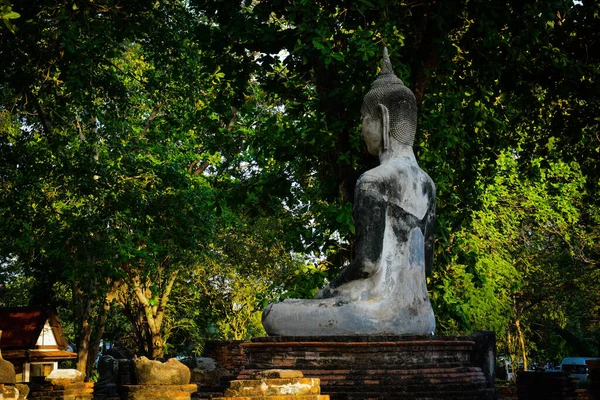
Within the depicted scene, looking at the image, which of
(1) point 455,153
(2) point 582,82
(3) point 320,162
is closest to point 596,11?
(2) point 582,82

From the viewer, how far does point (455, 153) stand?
43.8 ft

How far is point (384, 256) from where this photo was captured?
7195 millimetres

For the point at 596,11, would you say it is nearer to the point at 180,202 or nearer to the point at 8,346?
the point at 180,202

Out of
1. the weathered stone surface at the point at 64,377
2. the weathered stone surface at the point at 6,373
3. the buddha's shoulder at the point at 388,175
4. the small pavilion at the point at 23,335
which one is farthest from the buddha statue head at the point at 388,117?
the small pavilion at the point at 23,335

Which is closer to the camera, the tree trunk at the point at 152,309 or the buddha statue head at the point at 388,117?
the buddha statue head at the point at 388,117

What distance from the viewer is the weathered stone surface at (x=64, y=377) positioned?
15626 millimetres

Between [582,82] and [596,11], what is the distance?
1.00 meters

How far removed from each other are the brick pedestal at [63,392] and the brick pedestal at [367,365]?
9642 mm

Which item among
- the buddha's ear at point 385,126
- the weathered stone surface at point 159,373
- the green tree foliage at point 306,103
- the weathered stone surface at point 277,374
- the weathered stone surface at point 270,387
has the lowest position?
the weathered stone surface at point 270,387

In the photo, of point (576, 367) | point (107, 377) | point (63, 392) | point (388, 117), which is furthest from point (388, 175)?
point (576, 367)

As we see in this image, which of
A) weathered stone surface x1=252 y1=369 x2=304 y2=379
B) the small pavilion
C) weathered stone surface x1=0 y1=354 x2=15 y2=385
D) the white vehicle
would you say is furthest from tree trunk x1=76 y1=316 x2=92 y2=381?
weathered stone surface x1=252 y1=369 x2=304 y2=379

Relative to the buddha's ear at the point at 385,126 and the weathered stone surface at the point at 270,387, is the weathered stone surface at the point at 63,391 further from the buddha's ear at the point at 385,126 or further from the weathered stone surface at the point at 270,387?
the weathered stone surface at the point at 270,387

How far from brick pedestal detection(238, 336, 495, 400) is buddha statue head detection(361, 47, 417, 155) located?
1.83 meters

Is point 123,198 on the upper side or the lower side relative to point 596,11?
lower
